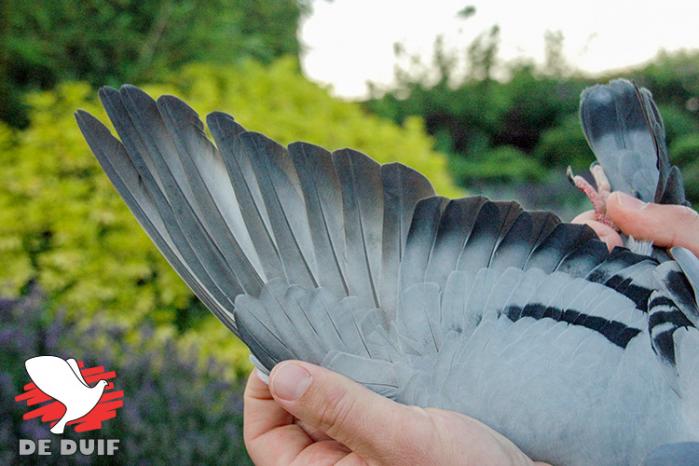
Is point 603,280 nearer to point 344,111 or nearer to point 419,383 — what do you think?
point 419,383

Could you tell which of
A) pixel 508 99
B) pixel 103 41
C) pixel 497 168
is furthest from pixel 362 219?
pixel 508 99

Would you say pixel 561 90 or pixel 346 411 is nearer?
pixel 346 411

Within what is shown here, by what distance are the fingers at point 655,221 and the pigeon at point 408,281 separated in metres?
0.15

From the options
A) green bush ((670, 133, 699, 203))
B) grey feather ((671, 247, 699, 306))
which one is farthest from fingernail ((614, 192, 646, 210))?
green bush ((670, 133, 699, 203))

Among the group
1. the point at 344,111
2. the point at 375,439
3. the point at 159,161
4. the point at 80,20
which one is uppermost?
the point at 80,20

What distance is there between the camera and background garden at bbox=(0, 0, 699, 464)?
7.73 feet

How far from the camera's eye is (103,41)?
12.9 ft

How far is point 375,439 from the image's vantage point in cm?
91

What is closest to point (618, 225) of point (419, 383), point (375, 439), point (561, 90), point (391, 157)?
point (419, 383)

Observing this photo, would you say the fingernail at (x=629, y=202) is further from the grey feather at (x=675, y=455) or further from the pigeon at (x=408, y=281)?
the grey feather at (x=675, y=455)

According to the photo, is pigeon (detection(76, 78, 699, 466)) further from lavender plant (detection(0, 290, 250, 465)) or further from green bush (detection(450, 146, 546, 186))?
green bush (detection(450, 146, 546, 186))

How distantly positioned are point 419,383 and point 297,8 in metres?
5.28

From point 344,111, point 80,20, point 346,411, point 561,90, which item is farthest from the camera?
point 561,90

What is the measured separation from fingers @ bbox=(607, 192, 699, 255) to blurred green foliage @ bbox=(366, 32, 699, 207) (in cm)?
749
